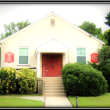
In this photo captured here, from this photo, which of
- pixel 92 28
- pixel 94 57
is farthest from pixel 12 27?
pixel 94 57

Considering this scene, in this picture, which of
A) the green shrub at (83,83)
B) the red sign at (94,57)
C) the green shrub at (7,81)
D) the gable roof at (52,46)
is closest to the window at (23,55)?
the gable roof at (52,46)

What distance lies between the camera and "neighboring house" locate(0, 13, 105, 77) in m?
16.2

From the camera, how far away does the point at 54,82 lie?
13719 mm

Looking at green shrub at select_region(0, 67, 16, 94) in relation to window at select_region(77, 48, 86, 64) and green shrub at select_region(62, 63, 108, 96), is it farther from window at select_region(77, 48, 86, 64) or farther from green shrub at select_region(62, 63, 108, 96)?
window at select_region(77, 48, 86, 64)

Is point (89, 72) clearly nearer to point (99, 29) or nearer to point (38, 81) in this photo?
point (38, 81)

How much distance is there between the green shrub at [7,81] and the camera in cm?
1214

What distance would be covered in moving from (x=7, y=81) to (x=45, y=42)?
18.7 feet

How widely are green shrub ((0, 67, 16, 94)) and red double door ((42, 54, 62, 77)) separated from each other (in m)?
4.73

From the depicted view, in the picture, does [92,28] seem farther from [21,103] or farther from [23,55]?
[21,103]

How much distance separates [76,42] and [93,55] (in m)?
2.19

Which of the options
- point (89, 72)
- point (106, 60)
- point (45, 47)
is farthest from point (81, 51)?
point (89, 72)

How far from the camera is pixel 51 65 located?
658 inches

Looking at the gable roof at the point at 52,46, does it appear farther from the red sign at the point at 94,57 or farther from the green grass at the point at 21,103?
the green grass at the point at 21,103

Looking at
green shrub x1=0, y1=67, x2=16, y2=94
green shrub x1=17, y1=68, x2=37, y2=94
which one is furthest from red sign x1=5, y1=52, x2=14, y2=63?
green shrub x1=17, y1=68, x2=37, y2=94
